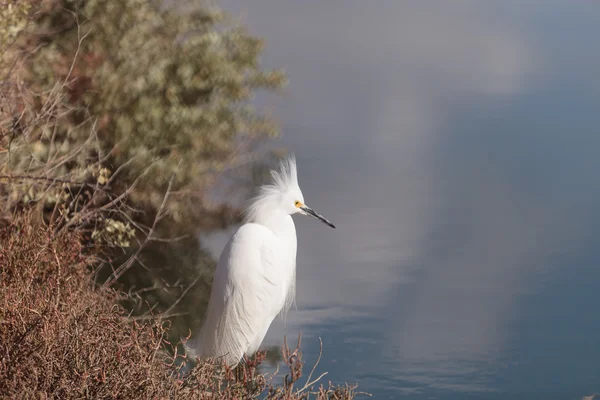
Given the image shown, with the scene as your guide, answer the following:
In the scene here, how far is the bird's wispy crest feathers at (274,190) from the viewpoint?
4688 millimetres

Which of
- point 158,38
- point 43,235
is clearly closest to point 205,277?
point 158,38

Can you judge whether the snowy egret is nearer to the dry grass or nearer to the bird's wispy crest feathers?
the bird's wispy crest feathers

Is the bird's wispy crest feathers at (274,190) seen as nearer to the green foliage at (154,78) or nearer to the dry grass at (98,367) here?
the dry grass at (98,367)

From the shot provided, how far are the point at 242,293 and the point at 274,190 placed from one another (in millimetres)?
718

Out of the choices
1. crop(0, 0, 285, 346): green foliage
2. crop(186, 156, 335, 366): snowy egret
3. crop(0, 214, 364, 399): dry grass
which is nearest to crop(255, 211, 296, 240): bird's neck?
crop(186, 156, 335, 366): snowy egret

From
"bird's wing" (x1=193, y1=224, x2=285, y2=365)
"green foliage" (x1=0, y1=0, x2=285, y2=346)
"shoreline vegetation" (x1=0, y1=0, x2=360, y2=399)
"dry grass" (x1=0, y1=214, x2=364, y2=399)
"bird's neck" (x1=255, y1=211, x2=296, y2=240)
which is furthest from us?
"green foliage" (x1=0, y1=0, x2=285, y2=346)

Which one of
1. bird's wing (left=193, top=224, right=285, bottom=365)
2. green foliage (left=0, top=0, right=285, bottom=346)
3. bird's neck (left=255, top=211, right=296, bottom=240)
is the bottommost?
bird's wing (left=193, top=224, right=285, bottom=365)

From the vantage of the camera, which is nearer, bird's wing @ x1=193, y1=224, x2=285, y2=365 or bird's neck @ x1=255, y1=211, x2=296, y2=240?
bird's wing @ x1=193, y1=224, x2=285, y2=365

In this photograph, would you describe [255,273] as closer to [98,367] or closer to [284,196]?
[284,196]

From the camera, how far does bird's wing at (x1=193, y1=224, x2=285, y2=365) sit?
440 centimetres

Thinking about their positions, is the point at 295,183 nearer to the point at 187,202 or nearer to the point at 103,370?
the point at 103,370

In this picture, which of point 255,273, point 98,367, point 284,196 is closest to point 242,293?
point 255,273

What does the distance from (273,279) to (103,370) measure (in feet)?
6.67

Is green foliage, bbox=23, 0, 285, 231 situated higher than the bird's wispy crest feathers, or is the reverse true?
green foliage, bbox=23, 0, 285, 231
